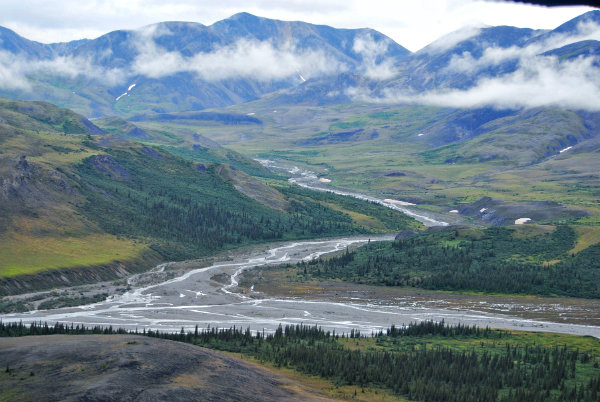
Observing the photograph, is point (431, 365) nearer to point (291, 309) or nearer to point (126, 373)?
point (126, 373)

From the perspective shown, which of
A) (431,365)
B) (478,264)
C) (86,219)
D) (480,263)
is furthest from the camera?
(86,219)

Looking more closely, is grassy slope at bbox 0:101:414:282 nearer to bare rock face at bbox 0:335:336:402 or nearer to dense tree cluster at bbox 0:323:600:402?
dense tree cluster at bbox 0:323:600:402

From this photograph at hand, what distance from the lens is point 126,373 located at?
47344 millimetres

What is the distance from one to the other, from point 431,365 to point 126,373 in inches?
1240

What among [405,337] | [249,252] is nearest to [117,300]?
[405,337]

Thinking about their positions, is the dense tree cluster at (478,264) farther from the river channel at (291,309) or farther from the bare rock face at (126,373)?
the bare rock face at (126,373)

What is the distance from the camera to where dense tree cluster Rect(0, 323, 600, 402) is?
60.5 metres

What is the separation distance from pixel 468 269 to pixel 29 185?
296ft

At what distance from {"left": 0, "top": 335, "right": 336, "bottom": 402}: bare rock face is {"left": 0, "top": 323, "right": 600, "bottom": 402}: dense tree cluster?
9076mm

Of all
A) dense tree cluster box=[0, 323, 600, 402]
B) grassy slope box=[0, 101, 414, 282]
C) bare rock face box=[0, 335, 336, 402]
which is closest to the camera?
bare rock face box=[0, 335, 336, 402]

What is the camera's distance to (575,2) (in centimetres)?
1443

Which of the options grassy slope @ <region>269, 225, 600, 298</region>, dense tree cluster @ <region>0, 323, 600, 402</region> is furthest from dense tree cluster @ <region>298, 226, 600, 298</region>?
dense tree cluster @ <region>0, 323, 600, 402</region>

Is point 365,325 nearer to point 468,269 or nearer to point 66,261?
point 468,269

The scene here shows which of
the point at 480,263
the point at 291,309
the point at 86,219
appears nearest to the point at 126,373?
the point at 291,309
